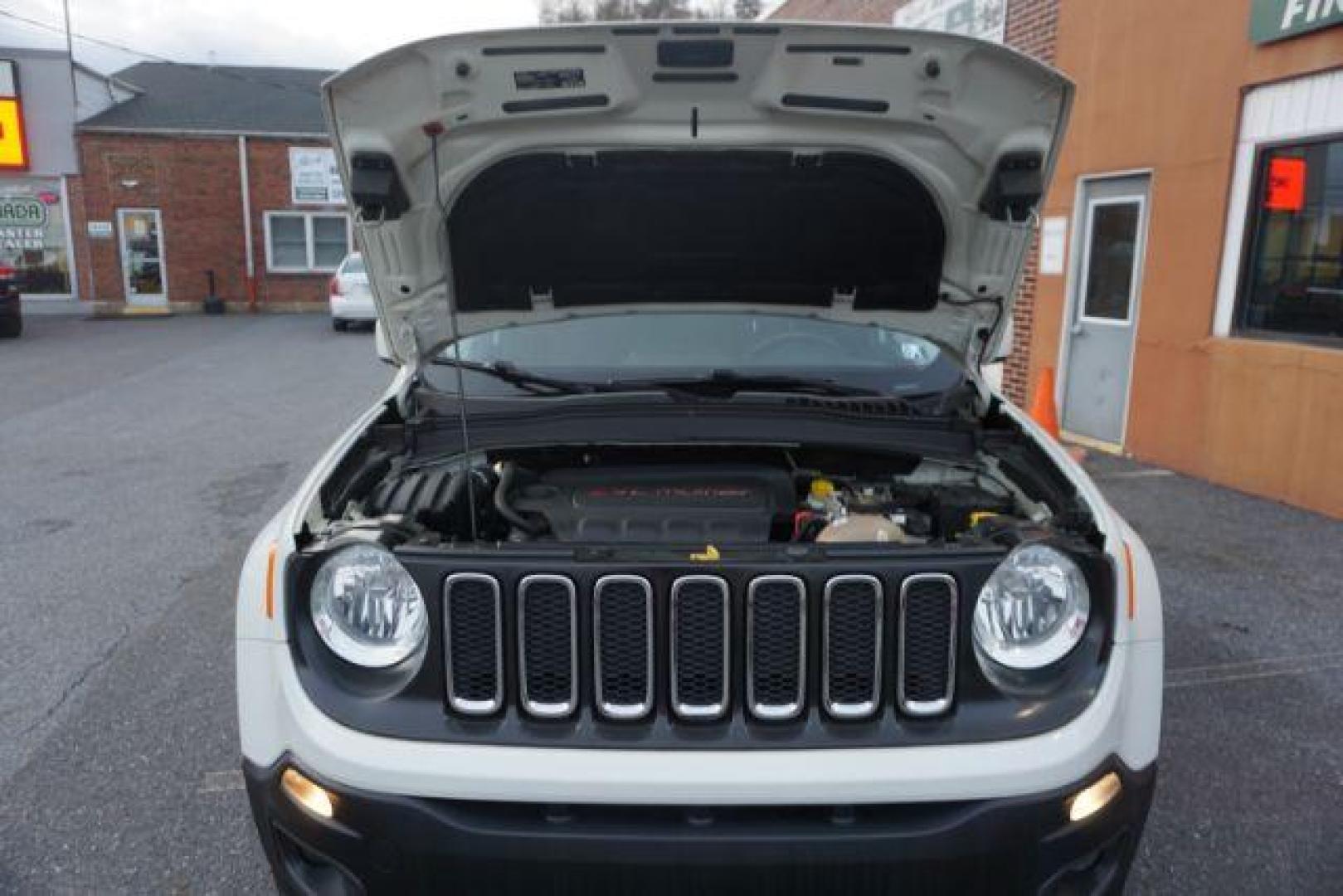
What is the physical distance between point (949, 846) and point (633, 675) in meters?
0.67

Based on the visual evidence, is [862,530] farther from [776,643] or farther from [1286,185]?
[1286,185]

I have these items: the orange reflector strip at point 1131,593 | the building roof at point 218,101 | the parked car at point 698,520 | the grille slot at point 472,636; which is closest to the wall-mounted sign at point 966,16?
the parked car at point 698,520

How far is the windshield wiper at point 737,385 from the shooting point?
3.17 meters

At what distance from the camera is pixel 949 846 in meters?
1.81

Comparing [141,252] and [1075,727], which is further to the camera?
[141,252]

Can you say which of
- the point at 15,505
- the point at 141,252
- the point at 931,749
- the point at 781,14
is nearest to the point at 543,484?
the point at 931,749

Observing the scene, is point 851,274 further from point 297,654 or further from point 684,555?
point 297,654

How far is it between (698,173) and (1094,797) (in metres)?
2.06

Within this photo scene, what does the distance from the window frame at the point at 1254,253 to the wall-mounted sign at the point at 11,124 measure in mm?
24630

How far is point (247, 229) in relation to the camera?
2438 cm

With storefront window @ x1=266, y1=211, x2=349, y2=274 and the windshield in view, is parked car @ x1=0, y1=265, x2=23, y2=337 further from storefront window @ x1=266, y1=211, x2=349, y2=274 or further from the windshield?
the windshield

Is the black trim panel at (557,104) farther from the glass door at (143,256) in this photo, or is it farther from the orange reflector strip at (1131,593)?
the glass door at (143,256)

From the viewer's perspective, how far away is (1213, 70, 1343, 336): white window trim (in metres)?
6.29

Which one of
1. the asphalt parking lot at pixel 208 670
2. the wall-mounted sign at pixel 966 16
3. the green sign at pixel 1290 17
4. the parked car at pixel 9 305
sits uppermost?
the wall-mounted sign at pixel 966 16
